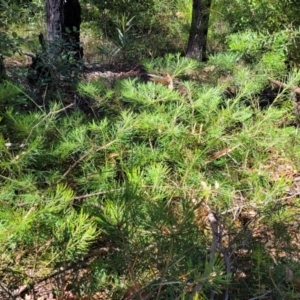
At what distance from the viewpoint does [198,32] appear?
5125mm

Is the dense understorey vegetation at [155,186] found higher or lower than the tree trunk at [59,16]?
lower

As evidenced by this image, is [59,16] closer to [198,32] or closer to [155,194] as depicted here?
[198,32]

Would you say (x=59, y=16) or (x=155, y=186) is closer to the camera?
(x=155, y=186)

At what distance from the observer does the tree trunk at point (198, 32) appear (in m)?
4.93

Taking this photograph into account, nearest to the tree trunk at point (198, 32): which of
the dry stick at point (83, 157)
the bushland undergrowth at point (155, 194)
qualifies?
the bushland undergrowth at point (155, 194)

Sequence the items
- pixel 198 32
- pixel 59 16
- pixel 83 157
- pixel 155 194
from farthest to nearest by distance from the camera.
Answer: pixel 198 32 → pixel 59 16 → pixel 83 157 → pixel 155 194

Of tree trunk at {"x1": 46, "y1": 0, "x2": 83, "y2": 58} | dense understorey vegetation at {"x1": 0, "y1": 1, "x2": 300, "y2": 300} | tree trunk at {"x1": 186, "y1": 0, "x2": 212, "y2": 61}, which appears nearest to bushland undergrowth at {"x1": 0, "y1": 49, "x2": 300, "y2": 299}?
dense understorey vegetation at {"x1": 0, "y1": 1, "x2": 300, "y2": 300}

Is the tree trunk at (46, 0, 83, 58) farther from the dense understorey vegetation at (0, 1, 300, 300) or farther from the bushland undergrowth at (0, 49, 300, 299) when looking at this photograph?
the bushland undergrowth at (0, 49, 300, 299)

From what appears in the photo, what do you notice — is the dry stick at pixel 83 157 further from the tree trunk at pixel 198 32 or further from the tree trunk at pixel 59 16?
the tree trunk at pixel 198 32

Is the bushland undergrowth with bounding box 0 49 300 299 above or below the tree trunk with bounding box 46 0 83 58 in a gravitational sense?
below

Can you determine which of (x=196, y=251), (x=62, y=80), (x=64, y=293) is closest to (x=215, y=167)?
(x=196, y=251)

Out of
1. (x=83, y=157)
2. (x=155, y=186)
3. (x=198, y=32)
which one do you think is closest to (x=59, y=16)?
(x=198, y=32)

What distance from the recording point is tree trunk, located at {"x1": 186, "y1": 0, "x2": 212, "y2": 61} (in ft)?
16.2

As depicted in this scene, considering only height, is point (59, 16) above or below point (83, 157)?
above
